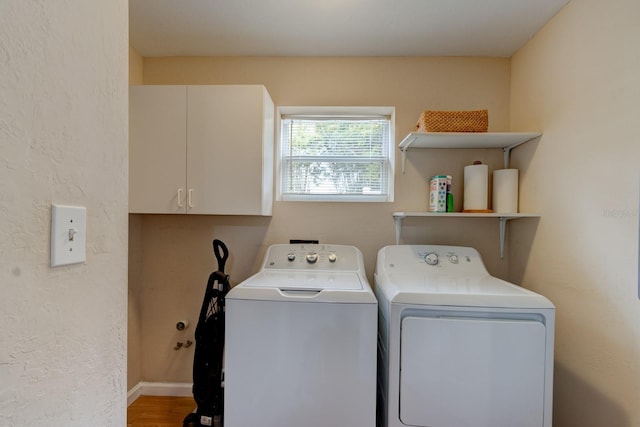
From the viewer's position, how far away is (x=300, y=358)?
132 centimetres

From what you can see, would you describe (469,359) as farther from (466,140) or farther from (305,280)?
(466,140)

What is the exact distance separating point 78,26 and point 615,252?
1.95 meters

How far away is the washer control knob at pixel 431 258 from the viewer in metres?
1.81

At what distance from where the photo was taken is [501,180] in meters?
1.85

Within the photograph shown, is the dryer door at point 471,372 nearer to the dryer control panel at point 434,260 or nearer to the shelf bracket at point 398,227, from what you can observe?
the dryer control panel at point 434,260

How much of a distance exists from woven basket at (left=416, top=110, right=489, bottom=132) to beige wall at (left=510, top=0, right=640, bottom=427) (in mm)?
339

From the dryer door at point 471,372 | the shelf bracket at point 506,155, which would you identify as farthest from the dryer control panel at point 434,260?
the shelf bracket at point 506,155

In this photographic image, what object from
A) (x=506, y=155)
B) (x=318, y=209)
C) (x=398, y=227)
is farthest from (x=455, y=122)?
(x=318, y=209)

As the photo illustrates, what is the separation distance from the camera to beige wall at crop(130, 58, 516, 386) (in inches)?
79.3

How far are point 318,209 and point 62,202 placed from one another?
5.25 ft

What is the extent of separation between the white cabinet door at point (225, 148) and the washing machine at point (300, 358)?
63cm

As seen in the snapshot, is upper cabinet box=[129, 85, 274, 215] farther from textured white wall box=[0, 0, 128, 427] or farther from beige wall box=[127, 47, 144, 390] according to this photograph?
textured white wall box=[0, 0, 128, 427]

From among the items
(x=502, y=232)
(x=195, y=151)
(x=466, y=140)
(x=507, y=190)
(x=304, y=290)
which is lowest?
(x=304, y=290)

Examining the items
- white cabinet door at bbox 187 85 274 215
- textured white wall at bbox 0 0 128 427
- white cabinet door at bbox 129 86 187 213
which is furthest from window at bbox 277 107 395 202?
textured white wall at bbox 0 0 128 427
